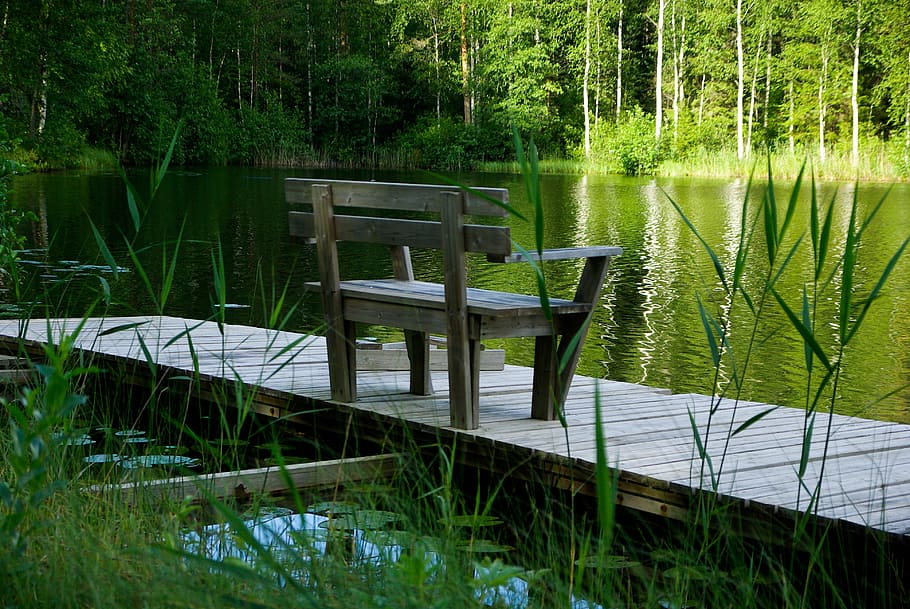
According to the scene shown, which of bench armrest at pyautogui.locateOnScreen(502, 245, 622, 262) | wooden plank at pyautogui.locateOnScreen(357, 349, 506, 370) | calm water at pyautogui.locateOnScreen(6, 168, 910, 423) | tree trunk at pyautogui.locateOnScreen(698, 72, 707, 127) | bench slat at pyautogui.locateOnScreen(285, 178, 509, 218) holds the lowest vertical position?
calm water at pyautogui.locateOnScreen(6, 168, 910, 423)

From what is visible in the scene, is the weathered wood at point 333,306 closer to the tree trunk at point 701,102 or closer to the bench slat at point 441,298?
the bench slat at point 441,298

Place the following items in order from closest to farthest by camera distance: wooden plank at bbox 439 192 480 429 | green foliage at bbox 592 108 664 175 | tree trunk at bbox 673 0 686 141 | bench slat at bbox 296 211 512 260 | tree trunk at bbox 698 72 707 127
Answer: bench slat at bbox 296 211 512 260 → wooden plank at bbox 439 192 480 429 → green foliage at bbox 592 108 664 175 → tree trunk at bbox 673 0 686 141 → tree trunk at bbox 698 72 707 127

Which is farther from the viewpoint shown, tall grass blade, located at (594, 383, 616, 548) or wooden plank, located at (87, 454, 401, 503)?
wooden plank, located at (87, 454, 401, 503)

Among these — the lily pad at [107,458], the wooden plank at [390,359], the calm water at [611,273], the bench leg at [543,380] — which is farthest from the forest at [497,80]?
the bench leg at [543,380]

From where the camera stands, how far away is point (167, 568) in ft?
6.30

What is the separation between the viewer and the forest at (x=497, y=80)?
38250 mm

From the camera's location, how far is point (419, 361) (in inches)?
198

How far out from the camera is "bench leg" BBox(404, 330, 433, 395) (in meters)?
5.01

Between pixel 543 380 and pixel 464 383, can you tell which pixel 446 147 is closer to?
pixel 543 380

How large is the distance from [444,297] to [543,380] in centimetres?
57

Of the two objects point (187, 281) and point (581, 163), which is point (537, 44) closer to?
point (581, 163)

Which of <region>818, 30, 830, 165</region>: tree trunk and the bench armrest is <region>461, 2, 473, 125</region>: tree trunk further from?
the bench armrest

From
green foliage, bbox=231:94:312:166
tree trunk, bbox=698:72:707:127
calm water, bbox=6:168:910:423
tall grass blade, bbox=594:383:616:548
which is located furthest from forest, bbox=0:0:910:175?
tall grass blade, bbox=594:383:616:548

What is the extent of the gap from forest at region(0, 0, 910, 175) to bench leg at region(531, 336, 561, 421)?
3146cm
